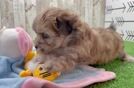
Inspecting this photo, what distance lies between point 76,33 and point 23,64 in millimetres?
307

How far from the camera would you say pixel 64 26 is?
3.61 ft

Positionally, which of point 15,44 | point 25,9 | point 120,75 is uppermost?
point 25,9

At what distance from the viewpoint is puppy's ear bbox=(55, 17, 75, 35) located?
1.09m

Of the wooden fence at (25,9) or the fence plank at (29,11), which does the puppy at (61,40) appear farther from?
the fence plank at (29,11)

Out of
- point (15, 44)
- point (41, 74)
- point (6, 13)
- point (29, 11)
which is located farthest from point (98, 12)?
point (41, 74)

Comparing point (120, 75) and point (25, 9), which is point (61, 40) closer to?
point (120, 75)

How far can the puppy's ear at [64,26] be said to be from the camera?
109 centimetres

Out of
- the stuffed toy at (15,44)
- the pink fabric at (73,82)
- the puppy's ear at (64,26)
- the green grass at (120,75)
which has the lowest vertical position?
the green grass at (120,75)

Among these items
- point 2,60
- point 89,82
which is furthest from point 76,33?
point 2,60

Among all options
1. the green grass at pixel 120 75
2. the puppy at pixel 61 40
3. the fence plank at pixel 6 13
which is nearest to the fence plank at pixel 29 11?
the fence plank at pixel 6 13

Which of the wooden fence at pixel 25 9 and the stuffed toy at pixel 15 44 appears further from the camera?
the wooden fence at pixel 25 9

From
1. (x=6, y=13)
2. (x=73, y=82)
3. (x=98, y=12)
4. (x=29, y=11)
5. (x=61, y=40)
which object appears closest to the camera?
(x=73, y=82)

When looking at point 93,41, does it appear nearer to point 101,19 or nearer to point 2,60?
point 2,60

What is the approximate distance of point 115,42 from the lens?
1393 millimetres
